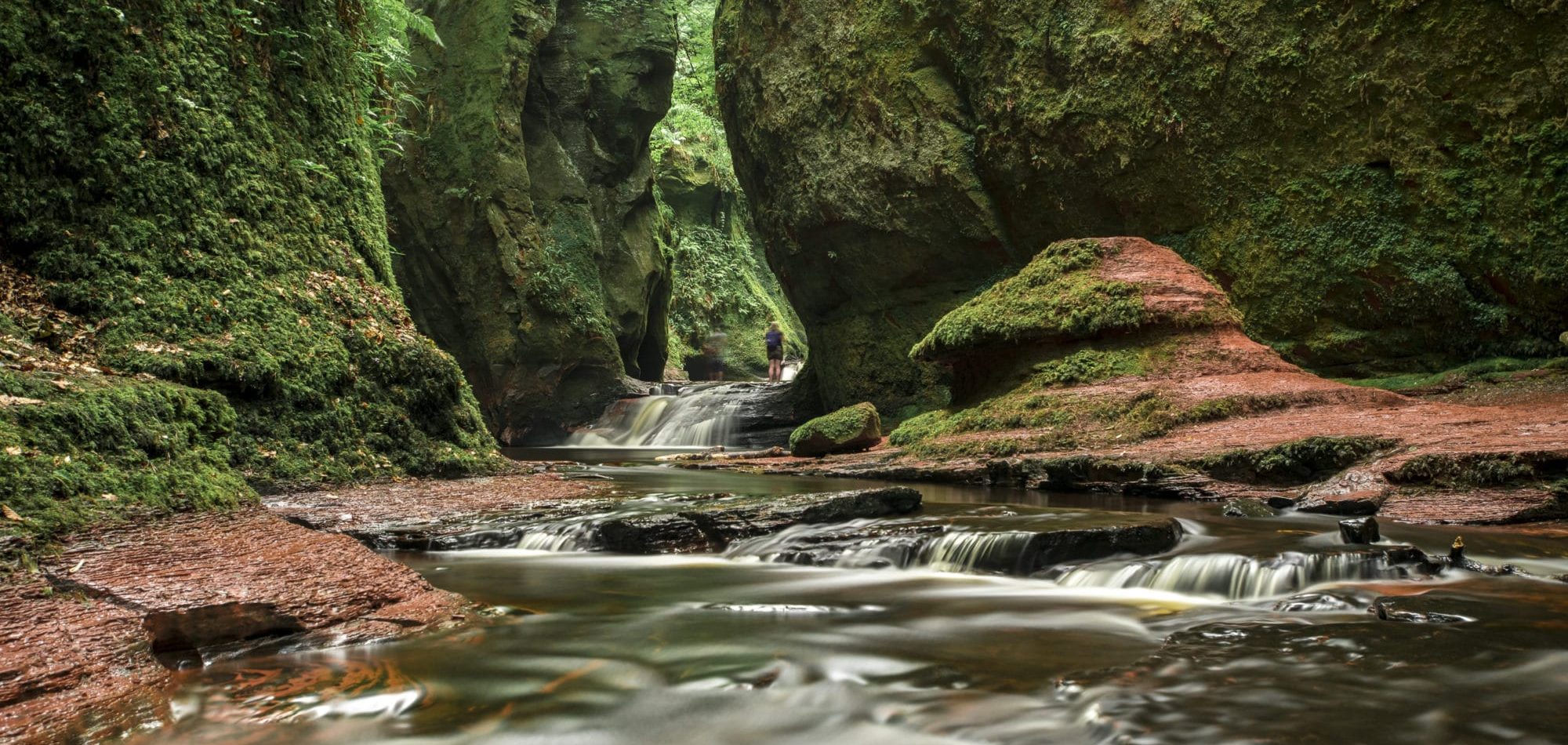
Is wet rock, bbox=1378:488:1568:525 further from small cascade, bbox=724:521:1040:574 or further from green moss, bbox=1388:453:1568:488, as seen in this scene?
small cascade, bbox=724:521:1040:574

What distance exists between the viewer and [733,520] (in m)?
6.07

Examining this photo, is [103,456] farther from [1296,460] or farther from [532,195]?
[532,195]

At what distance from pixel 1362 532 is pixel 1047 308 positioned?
6.23 m

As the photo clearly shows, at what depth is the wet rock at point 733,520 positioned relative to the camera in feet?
18.9

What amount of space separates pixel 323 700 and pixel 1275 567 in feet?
13.3

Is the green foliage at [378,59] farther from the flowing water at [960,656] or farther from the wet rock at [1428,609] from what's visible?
the wet rock at [1428,609]

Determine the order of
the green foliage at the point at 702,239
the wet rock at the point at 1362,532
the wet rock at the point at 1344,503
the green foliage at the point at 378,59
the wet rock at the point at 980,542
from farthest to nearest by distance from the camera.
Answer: the green foliage at the point at 702,239 < the green foliage at the point at 378,59 < the wet rock at the point at 1344,503 < the wet rock at the point at 980,542 < the wet rock at the point at 1362,532

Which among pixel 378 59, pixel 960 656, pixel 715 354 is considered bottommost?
pixel 960 656

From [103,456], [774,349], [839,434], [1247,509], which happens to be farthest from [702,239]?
[103,456]

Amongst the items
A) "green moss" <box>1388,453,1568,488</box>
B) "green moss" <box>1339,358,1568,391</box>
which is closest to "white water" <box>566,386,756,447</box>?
"green moss" <box>1339,358,1568,391</box>

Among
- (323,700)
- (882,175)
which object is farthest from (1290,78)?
(323,700)

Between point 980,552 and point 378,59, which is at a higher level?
point 378,59

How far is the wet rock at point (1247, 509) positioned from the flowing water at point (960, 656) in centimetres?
88

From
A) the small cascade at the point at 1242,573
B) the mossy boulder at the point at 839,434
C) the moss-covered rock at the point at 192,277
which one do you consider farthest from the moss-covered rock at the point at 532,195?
the small cascade at the point at 1242,573
